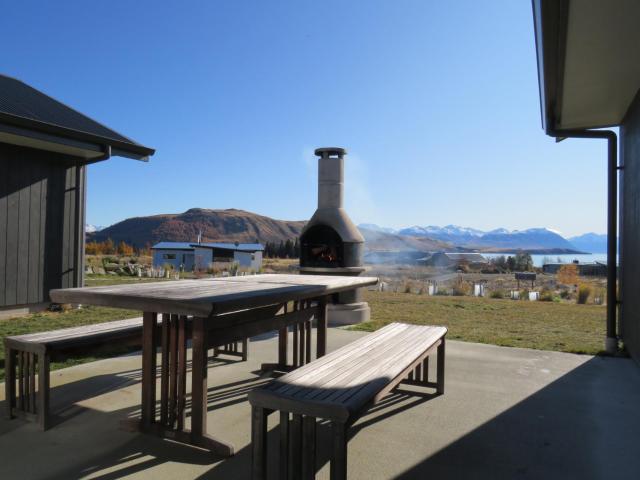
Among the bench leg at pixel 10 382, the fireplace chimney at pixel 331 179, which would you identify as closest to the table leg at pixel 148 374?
the bench leg at pixel 10 382

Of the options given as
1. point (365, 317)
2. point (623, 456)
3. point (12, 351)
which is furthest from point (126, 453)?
point (365, 317)

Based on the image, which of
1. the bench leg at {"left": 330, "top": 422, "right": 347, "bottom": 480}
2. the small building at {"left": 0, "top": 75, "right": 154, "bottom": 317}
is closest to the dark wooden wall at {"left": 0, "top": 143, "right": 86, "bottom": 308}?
the small building at {"left": 0, "top": 75, "right": 154, "bottom": 317}

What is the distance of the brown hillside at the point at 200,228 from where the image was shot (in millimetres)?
87812

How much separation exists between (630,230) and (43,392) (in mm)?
6124

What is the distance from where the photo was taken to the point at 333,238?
25.7 ft

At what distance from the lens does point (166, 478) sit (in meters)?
2.41

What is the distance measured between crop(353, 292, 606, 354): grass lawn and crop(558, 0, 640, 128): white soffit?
297 centimetres

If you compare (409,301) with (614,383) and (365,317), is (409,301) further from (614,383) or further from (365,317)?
(614,383)

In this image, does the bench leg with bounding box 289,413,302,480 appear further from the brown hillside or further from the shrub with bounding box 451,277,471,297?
the brown hillside

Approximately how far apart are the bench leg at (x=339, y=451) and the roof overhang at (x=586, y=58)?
109 inches

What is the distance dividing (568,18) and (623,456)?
9.80 feet

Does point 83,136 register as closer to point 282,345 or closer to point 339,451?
point 282,345

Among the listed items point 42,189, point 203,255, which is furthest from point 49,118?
point 203,255

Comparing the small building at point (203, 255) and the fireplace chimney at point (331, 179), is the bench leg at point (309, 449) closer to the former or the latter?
the fireplace chimney at point (331, 179)
